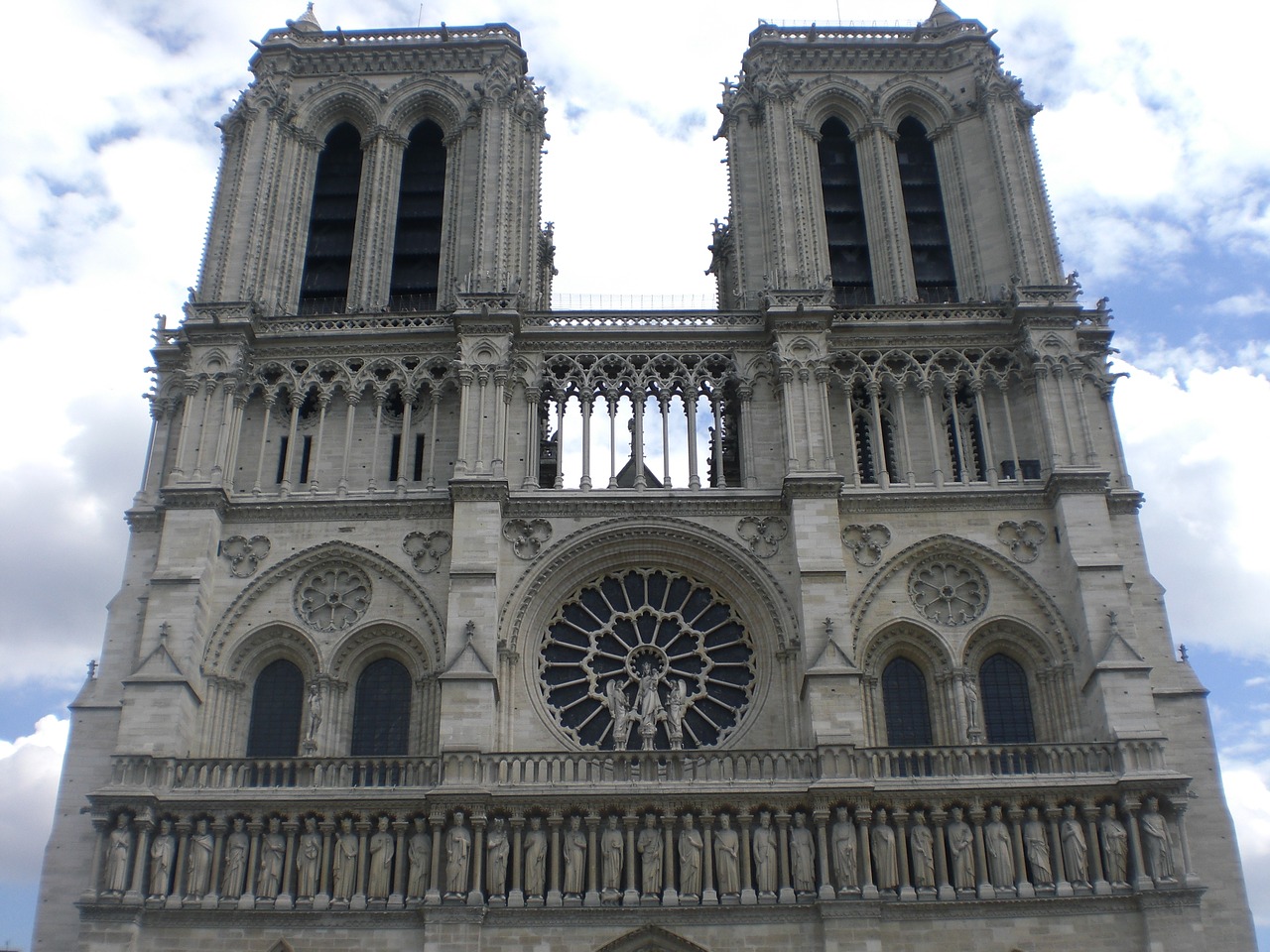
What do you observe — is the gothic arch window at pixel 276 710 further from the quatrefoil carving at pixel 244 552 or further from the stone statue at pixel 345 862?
the stone statue at pixel 345 862

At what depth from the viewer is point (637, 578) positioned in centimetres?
2870

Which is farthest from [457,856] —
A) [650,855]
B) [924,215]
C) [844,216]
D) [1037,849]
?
[924,215]

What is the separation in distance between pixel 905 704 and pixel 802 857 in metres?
4.70

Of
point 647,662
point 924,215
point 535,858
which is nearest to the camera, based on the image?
point 535,858

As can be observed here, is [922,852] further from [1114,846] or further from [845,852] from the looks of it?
[1114,846]

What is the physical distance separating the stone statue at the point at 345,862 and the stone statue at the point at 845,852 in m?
8.45

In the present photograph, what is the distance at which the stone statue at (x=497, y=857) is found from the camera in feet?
77.7

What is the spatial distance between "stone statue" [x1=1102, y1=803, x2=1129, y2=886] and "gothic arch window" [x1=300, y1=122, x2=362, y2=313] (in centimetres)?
2036

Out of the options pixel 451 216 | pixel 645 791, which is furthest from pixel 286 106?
pixel 645 791

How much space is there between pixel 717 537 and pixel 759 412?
3332 millimetres

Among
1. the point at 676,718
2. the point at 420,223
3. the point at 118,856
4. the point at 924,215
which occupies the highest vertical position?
the point at 420,223

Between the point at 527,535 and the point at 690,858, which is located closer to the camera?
the point at 690,858

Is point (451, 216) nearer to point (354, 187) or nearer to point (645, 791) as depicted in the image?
point (354, 187)

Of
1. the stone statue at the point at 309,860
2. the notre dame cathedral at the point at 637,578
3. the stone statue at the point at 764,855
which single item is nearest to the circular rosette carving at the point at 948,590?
the notre dame cathedral at the point at 637,578
